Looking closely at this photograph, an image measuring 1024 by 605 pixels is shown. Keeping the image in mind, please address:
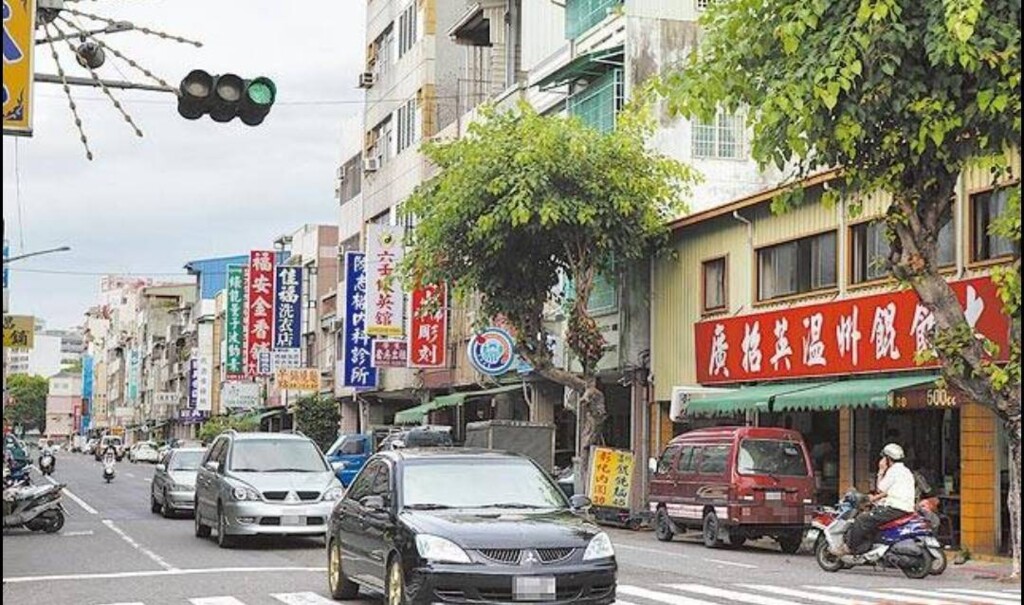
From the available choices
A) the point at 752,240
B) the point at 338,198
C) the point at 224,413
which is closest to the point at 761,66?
the point at 752,240

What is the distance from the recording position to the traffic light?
1370 cm

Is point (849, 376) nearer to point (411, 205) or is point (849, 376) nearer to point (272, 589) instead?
point (411, 205)

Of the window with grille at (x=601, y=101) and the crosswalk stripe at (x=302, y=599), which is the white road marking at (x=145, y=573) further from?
the window with grille at (x=601, y=101)

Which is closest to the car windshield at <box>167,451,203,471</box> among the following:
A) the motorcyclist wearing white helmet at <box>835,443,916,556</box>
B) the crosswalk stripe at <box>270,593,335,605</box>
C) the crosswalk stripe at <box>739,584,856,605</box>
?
the motorcyclist wearing white helmet at <box>835,443,916,556</box>

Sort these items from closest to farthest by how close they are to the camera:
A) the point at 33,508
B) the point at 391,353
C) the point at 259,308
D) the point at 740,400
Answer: the point at 33,508, the point at 740,400, the point at 391,353, the point at 259,308

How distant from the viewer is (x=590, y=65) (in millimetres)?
37875

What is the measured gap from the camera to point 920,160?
57.1 feet

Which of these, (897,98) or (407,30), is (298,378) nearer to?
(407,30)

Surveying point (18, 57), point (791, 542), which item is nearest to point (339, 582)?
point (18, 57)

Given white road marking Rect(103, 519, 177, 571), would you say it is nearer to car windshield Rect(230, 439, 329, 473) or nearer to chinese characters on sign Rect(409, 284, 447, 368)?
car windshield Rect(230, 439, 329, 473)

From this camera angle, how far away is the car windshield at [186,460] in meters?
31.5

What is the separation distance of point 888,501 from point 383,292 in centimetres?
2759

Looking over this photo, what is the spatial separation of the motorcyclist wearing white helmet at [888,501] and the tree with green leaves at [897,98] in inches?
93.5

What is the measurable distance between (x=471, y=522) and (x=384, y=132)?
152 feet
